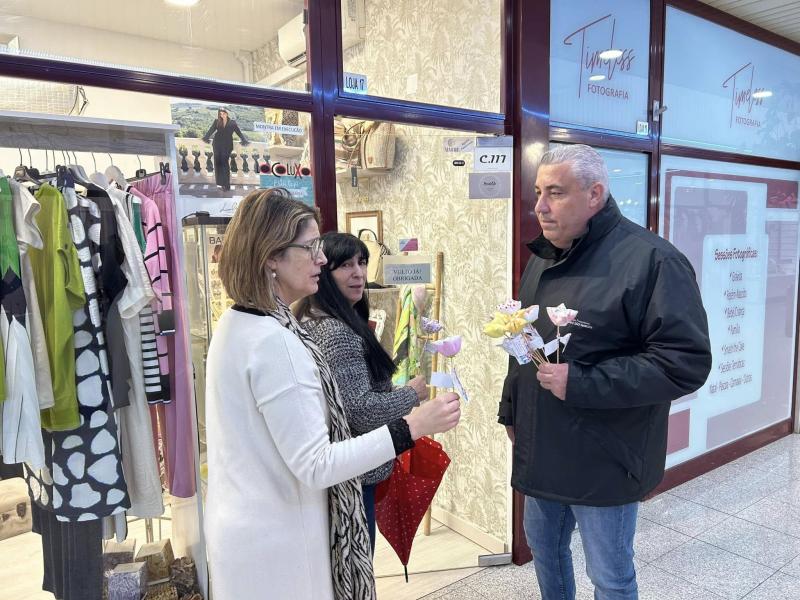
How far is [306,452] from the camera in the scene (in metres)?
1.17

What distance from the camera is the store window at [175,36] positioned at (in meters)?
1.71

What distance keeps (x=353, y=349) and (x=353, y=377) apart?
80 mm

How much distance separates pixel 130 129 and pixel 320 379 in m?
1.12

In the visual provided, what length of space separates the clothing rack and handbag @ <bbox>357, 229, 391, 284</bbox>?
0.99m

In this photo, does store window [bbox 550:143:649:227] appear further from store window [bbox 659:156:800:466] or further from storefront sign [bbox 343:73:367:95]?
storefront sign [bbox 343:73:367:95]

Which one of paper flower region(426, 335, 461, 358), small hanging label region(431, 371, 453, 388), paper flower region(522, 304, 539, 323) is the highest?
paper flower region(522, 304, 539, 323)

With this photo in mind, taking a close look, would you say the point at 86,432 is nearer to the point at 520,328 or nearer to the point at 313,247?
the point at 313,247

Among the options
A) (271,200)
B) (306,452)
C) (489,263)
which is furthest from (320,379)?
(489,263)

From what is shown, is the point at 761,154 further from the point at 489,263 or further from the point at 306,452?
the point at 306,452

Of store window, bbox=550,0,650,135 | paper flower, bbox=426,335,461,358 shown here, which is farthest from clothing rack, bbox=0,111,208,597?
store window, bbox=550,0,650,135

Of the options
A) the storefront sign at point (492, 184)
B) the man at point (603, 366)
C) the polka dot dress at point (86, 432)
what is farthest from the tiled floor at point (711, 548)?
the storefront sign at point (492, 184)

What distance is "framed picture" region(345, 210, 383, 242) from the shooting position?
2.54 metres

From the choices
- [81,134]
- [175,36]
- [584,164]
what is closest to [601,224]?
[584,164]

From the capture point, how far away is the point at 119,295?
1734 millimetres
